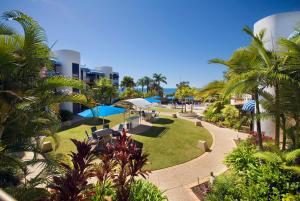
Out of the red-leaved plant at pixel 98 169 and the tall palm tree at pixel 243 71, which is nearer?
the red-leaved plant at pixel 98 169

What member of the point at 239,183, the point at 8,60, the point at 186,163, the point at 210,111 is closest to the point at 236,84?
the point at 239,183

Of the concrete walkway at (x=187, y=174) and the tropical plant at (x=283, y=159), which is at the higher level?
the tropical plant at (x=283, y=159)

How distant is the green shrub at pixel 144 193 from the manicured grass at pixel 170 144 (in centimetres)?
212

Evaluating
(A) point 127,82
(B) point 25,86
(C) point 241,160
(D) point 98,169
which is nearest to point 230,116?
(C) point 241,160

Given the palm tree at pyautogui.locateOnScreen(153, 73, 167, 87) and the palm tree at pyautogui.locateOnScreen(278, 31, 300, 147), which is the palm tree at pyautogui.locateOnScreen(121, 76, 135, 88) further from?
the palm tree at pyautogui.locateOnScreen(278, 31, 300, 147)

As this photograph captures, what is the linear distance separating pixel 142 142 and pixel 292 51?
10743mm

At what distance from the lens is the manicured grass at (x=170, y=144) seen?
11.0m

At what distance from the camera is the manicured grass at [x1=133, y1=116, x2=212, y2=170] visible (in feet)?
36.2

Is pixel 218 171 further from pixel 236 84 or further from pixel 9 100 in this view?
pixel 9 100

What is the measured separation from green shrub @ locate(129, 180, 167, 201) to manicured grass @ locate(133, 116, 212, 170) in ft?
6.95

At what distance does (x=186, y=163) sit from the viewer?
422 inches

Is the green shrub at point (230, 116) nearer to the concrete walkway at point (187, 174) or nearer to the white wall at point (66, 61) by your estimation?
the concrete walkway at point (187, 174)

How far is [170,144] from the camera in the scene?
553 inches

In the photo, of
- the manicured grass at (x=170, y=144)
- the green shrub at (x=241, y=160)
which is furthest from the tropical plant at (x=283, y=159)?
the manicured grass at (x=170, y=144)
